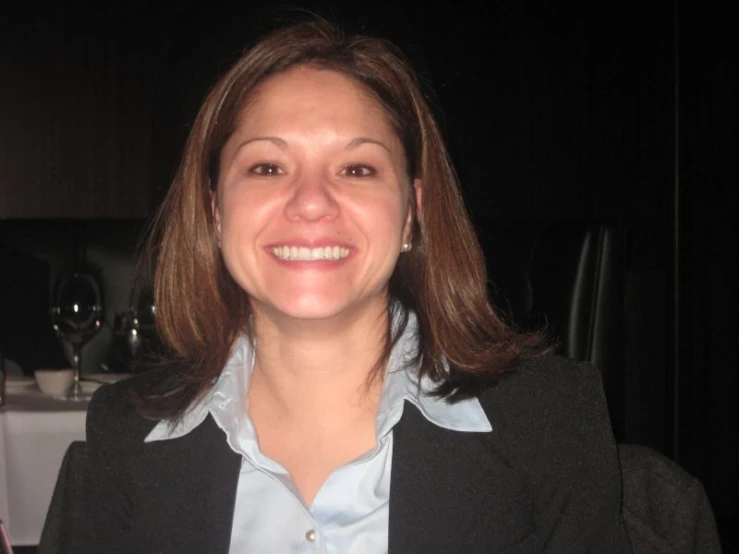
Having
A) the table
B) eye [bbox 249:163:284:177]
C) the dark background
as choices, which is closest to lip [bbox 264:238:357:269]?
eye [bbox 249:163:284:177]

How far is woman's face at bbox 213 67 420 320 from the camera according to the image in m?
1.35

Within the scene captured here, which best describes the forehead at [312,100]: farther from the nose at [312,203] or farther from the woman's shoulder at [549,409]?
the woman's shoulder at [549,409]

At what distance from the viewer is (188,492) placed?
1334mm

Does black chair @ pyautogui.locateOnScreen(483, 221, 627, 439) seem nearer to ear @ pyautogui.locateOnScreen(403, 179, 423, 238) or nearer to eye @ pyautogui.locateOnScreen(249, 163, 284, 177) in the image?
ear @ pyautogui.locateOnScreen(403, 179, 423, 238)

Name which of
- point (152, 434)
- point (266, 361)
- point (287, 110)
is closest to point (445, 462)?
point (266, 361)

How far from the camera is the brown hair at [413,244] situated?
4.78ft

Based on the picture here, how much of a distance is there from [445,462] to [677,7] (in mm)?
3604

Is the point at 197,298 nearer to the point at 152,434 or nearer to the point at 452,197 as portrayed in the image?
the point at 152,434

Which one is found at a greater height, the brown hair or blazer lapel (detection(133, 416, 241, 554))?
the brown hair

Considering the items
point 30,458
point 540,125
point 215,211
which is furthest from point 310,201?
point 540,125

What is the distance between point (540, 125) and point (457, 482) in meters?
3.38

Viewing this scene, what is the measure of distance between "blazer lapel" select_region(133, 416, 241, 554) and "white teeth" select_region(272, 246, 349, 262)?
0.91 ft

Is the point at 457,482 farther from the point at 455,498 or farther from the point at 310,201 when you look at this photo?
the point at 310,201

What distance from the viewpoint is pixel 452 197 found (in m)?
1.50
